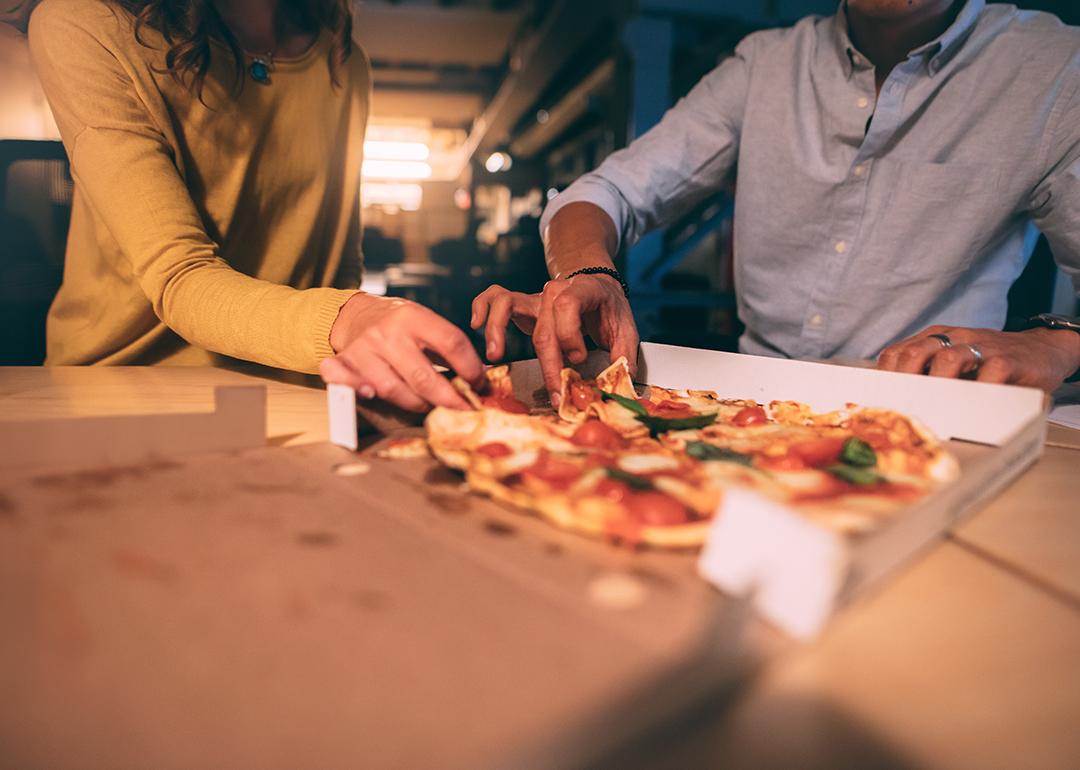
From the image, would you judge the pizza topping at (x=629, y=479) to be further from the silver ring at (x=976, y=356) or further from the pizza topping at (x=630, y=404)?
the silver ring at (x=976, y=356)

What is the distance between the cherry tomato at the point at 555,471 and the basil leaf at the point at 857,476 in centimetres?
29

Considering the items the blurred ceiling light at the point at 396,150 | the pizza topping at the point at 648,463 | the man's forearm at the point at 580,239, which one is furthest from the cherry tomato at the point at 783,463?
the blurred ceiling light at the point at 396,150

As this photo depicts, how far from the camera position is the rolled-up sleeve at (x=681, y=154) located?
1962mm

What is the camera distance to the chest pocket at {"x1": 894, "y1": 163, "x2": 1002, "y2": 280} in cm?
172

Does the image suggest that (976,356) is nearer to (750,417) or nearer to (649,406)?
(750,417)

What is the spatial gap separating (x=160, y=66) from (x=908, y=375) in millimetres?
1550

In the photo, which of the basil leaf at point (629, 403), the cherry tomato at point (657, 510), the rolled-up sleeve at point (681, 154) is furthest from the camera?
the rolled-up sleeve at point (681, 154)

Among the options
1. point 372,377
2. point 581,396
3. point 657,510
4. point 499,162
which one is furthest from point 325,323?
point 499,162

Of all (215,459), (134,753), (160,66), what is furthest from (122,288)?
(134,753)

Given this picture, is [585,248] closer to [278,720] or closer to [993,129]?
[993,129]

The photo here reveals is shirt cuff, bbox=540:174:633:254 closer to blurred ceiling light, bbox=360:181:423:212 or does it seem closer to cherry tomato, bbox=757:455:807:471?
cherry tomato, bbox=757:455:807:471

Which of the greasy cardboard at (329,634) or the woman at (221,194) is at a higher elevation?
the woman at (221,194)

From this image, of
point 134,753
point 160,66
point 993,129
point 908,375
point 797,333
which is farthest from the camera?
point 797,333

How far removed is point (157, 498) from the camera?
0.66 metres
